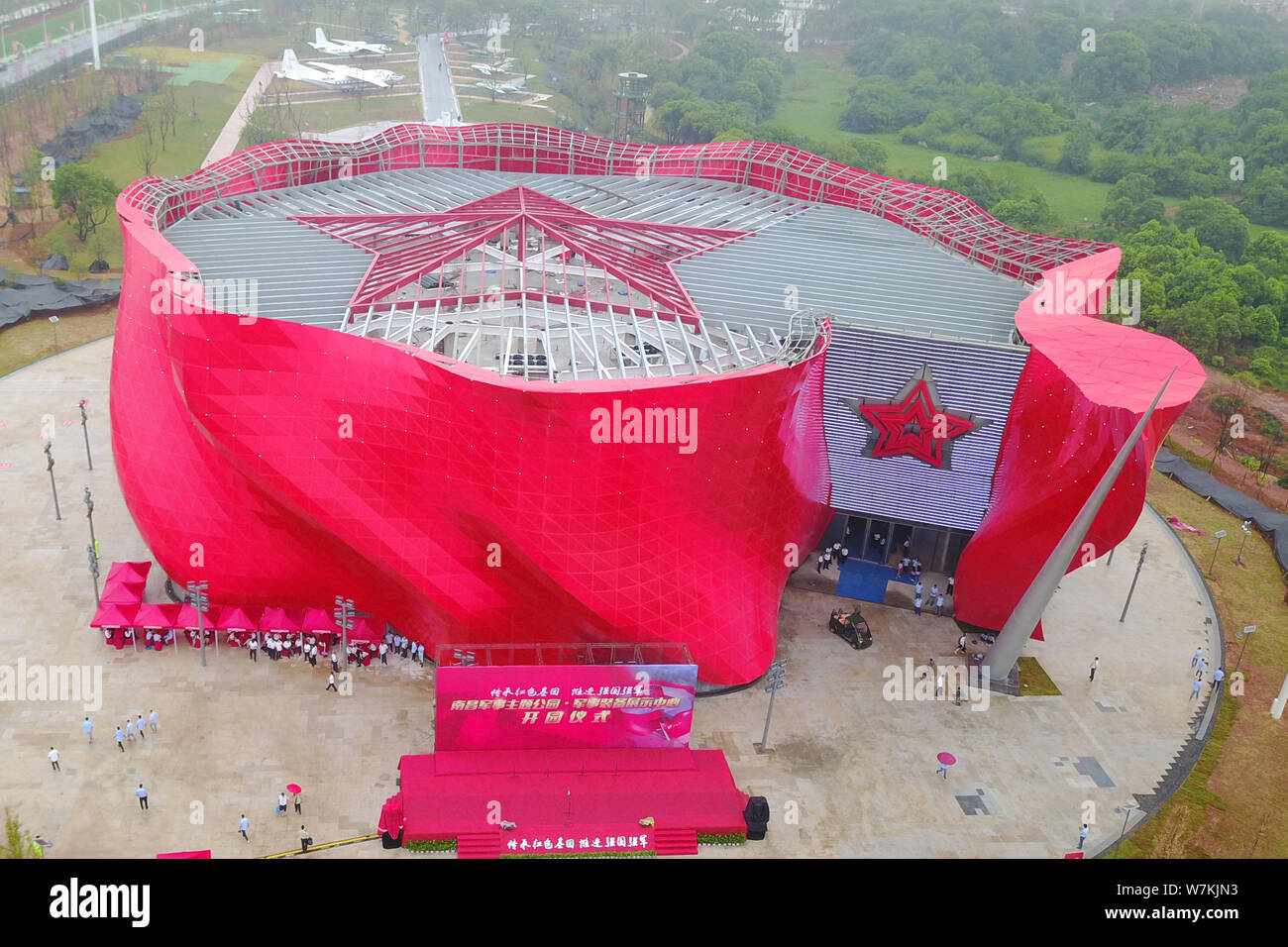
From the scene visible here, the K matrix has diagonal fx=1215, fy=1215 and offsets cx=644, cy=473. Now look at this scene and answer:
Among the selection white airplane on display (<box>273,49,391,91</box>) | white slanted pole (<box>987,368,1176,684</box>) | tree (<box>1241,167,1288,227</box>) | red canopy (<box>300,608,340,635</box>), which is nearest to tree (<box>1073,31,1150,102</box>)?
tree (<box>1241,167,1288,227</box>)

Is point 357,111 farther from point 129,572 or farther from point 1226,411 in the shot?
point 129,572

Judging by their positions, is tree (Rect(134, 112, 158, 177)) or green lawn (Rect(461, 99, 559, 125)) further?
green lawn (Rect(461, 99, 559, 125))

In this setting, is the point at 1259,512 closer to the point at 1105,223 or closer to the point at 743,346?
the point at 743,346

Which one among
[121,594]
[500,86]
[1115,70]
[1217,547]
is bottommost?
[1217,547]

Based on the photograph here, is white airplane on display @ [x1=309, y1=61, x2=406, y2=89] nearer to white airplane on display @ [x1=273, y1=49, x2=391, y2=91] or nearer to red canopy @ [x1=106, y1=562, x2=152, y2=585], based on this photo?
white airplane on display @ [x1=273, y1=49, x2=391, y2=91]

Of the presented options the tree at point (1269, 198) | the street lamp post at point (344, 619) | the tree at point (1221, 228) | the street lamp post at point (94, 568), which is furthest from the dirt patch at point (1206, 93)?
the street lamp post at point (94, 568)

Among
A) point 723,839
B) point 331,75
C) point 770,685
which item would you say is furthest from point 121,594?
point 331,75
